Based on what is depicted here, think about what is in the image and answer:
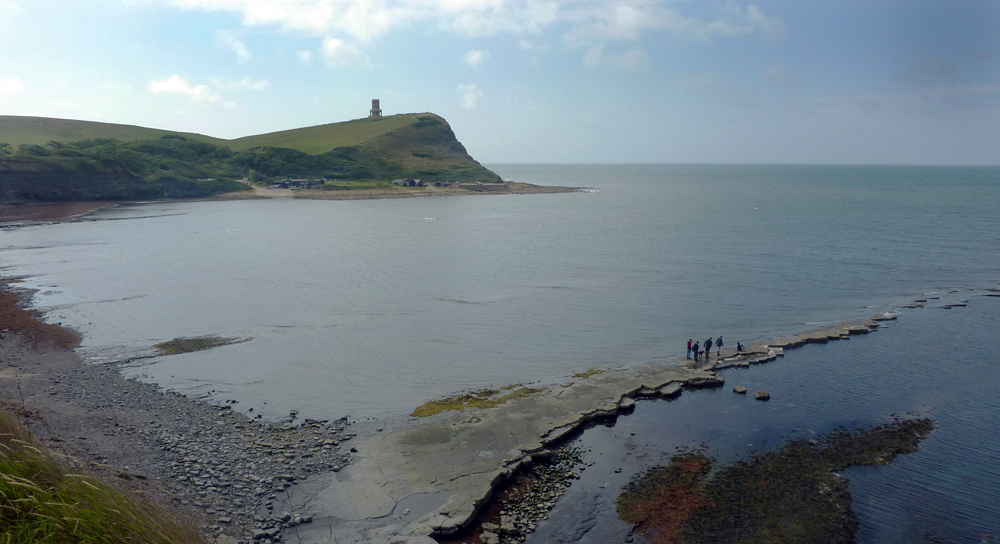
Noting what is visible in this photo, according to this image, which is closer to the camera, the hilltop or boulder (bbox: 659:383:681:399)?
boulder (bbox: 659:383:681:399)

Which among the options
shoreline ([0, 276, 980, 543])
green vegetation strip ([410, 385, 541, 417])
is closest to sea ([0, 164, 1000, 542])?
green vegetation strip ([410, 385, 541, 417])

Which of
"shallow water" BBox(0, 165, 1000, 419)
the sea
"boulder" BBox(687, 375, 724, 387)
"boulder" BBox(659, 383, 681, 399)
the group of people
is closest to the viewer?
the sea

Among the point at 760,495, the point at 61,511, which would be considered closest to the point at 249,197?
the point at 760,495

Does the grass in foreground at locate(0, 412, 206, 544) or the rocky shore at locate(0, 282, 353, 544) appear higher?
the grass in foreground at locate(0, 412, 206, 544)

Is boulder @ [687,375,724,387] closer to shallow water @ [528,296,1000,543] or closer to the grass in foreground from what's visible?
shallow water @ [528,296,1000,543]

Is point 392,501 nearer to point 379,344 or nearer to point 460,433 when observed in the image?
point 460,433

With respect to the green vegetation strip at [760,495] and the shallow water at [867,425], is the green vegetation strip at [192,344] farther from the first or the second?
the green vegetation strip at [760,495]
